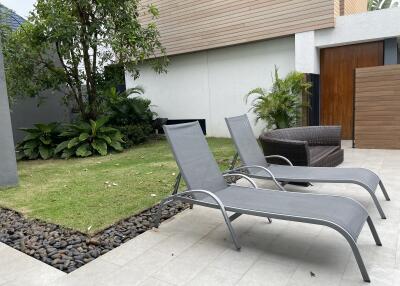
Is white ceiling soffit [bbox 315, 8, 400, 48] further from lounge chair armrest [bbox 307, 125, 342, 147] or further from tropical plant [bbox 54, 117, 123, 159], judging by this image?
tropical plant [bbox 54, 117, 123, 159]

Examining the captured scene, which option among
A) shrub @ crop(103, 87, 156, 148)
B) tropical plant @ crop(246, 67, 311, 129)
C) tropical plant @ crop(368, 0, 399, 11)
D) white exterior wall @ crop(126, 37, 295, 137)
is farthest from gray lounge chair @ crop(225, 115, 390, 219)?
tropical plant @ crop(368, 0, 399, 11)

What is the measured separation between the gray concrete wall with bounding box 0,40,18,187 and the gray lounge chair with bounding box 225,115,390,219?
13.7ft

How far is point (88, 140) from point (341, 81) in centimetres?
810

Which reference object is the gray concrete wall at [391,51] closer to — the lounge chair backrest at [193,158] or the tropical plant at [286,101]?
the tropical plant at [286,101]

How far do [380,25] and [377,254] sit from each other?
774 cm

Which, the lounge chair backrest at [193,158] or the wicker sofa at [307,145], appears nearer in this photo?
the lounge chair backrest at [193,158]

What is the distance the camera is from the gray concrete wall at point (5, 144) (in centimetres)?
589

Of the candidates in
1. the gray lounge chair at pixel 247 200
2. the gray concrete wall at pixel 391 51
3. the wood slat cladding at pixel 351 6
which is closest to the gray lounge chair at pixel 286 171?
the gray lounge chair at pixel 247 200

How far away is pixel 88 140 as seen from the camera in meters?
10.0

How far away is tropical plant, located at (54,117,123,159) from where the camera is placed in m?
9.60

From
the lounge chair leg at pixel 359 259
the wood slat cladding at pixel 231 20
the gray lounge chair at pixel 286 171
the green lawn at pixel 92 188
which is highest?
the wood slat cladding at pixel 231 20

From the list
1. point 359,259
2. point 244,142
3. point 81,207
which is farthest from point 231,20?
point 359,259

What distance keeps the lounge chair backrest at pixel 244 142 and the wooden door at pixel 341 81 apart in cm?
590

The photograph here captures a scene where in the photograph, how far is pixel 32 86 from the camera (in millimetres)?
10109
